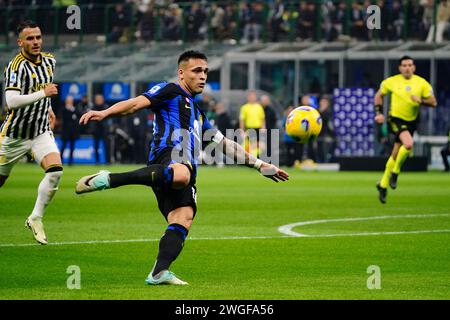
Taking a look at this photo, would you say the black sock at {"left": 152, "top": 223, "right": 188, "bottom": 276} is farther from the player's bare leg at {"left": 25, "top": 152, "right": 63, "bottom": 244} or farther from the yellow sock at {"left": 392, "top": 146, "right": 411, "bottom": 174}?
the yellow sock at {"left": 392, "top": 146, "right": 411, "bottom": 174}

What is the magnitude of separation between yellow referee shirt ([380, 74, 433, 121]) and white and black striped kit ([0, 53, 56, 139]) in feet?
32.7

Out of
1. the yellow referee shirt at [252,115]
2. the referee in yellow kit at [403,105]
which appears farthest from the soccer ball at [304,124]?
the yellow referee shirt at [252,115]

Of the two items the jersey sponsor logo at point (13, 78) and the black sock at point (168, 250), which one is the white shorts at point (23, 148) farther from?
the black sock at point (168, 250)

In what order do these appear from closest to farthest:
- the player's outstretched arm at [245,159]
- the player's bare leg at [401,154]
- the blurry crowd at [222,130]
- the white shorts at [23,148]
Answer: the player's outstretched arm at [245,159]
the white shorts at [23,148]
the player's bare leg at [401,154]
the blurry crowd at [222,130]

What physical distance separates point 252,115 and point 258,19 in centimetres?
938

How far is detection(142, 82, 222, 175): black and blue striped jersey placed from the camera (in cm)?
1123

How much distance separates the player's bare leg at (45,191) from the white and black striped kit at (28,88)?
1.46 ft

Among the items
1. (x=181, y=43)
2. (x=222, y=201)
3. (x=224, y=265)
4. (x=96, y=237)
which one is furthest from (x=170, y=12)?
(x=224, y=265)

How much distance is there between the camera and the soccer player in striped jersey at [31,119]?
14.8m

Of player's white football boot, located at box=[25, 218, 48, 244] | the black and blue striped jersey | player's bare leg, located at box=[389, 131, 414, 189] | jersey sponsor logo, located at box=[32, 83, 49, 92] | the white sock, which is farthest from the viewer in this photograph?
player's bare leg, located at box=[389, 131, 414, 189]

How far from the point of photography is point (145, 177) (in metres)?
10.8

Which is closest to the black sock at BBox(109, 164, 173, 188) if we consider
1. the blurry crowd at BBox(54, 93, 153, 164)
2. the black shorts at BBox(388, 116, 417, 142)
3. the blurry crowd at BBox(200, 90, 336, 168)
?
the black shorts at BBox(388, 116, 417, 142)
